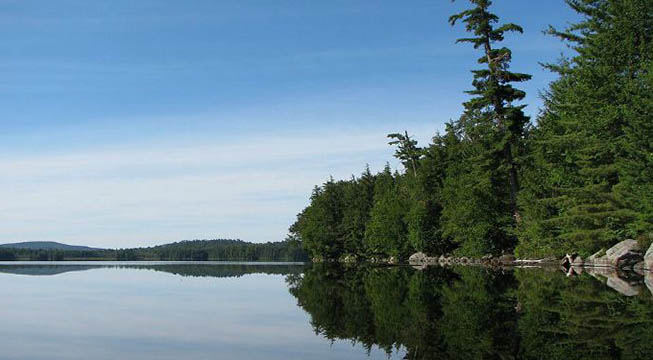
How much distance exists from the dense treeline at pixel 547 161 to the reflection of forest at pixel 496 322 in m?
14.6

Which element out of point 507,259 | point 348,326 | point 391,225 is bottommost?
point 348,326

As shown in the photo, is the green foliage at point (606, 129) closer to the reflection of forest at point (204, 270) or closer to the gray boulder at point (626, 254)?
the gray boulder at point (626, 254)

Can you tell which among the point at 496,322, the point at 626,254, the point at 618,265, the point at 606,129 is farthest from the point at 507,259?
the point at 496,322

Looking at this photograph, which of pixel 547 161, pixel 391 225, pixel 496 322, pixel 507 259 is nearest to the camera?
pixel 496 322

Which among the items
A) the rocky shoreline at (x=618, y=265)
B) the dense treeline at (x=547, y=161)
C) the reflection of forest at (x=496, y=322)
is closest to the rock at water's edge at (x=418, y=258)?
the dense treeline at (x=547, y=161)

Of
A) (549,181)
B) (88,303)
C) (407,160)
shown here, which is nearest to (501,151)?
(549,181)

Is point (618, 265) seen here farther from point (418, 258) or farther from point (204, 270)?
point (418, 258)

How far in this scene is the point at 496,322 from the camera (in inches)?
471

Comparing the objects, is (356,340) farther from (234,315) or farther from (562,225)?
(562,225)

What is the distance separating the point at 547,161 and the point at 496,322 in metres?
32.8

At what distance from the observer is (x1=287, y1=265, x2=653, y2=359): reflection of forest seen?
9148mm

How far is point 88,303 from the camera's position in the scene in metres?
18.7

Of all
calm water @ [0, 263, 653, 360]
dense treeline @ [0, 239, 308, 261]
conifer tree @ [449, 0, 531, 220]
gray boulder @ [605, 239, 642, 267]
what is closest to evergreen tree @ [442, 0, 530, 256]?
conifer tree @ [449, 0, 531, 220]

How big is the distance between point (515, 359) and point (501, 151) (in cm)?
4096
